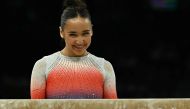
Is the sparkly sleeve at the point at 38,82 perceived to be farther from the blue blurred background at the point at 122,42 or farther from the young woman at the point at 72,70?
the blue blurred background at the point at 122,42

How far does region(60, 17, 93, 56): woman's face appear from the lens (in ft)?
7.31

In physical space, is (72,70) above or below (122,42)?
above

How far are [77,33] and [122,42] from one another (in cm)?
447

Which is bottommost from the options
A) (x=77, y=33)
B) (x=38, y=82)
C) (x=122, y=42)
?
(x=122, y=42)

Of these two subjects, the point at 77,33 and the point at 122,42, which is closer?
the point at 77,33

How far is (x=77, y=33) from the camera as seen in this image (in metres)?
2.23

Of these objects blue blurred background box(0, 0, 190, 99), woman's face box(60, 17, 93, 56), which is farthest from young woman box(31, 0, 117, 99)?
blue blurred background box(0, 0, 190, 99)

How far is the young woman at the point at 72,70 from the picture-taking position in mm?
2242

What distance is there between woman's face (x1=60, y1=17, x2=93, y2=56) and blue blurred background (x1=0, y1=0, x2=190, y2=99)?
162 inches

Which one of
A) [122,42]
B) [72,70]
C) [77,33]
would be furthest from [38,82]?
[122,42]

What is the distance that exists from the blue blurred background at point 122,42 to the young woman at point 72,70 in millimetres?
4078

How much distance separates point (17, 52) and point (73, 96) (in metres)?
4.46

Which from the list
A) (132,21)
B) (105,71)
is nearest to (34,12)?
(132,21)

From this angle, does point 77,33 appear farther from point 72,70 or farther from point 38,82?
point 38,82
